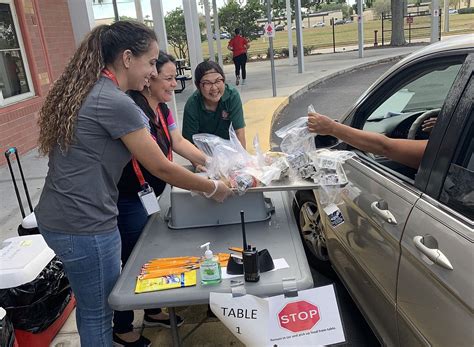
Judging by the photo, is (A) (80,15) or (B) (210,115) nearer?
(B) (210,115)

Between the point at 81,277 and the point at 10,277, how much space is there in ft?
2.24

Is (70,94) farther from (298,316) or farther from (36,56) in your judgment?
(36,56)

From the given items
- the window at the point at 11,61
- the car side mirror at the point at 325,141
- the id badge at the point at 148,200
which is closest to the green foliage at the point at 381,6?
the window at the point at 11,61

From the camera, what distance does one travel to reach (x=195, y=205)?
7.73ft

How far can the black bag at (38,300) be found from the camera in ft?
8.16

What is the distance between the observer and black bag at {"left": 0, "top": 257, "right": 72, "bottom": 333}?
2488mm

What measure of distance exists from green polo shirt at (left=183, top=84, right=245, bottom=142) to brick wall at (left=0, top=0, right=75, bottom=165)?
13.9 ft

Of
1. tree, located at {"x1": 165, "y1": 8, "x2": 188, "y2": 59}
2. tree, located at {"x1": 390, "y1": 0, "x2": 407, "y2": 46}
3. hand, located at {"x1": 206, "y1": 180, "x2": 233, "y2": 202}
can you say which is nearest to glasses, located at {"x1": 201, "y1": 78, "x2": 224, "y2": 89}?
hand, located at {"x1": 206, "y1": 180, "x2": 233, "y2": 202}

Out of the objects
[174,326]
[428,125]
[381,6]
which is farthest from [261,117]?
[381,6]

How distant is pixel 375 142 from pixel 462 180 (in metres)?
0.70

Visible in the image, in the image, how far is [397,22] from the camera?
2441 centimetres

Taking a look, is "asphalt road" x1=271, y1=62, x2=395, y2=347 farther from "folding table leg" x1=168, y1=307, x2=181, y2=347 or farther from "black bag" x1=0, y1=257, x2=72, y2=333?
"black bag" x1=0, y1=257, x2=72, y2=333

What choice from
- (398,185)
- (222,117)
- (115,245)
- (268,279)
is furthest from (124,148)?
(222,117)

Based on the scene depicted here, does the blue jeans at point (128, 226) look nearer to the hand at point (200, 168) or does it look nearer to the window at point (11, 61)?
the hand at point (200, 168)
